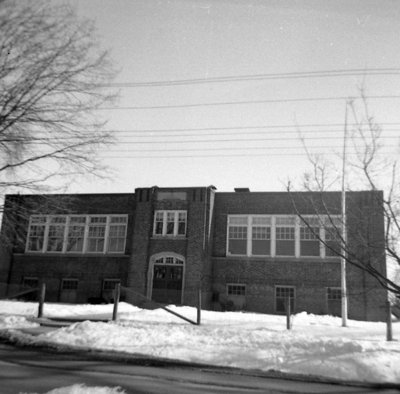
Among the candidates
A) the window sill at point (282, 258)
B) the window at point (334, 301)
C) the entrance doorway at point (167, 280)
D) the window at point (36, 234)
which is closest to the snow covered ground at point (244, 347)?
the window at point (334, 301)

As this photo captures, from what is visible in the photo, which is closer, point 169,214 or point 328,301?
point 328,301

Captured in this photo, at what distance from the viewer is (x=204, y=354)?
31.6 feet

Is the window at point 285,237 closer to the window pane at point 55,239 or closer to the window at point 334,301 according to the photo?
the window at point 334,301

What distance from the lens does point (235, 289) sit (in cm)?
2567

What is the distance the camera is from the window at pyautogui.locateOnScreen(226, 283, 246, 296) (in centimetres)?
2548

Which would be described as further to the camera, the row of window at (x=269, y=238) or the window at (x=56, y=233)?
the window at (x=56, y=233)

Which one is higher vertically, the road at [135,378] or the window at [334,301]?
the window at [334,301]

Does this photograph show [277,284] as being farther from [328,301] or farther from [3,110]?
[3,110]

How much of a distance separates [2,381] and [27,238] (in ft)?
78.9

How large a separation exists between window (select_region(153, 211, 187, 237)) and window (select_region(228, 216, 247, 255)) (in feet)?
9.46

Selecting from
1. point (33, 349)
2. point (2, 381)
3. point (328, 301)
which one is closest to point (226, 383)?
point (2, 381)

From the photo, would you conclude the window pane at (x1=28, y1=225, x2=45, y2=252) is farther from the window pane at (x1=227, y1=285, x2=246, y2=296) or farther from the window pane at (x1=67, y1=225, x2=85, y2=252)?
the window pane at (x1=227, y1=285, x2=246, y2=296)

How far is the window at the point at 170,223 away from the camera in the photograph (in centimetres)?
2634

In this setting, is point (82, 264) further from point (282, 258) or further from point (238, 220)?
point (282, 258)
